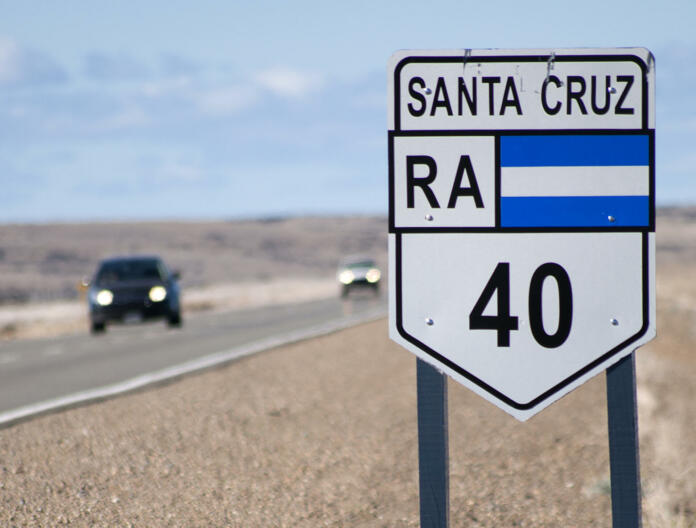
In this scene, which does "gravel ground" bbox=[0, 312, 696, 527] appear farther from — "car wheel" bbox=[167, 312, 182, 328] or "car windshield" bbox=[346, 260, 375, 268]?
"car windshield" bbox=[346, 260, 375, 268]

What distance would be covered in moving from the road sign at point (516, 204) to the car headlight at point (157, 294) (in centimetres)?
2059

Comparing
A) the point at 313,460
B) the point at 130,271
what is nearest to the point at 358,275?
the point at 130,271

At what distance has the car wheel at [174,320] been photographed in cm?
2460

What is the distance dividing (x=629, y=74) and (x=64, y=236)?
13276 centimetres

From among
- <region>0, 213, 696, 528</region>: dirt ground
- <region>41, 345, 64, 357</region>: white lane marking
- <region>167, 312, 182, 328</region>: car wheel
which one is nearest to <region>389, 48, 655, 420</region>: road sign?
<region>0, 213, 696, 528</region>: dirt ground

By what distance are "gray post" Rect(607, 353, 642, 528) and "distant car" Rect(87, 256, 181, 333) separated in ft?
67.6

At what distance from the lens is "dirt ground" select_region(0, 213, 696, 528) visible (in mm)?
5668

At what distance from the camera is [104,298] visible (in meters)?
23.2

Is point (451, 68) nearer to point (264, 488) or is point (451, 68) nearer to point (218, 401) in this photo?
point (264, 488)

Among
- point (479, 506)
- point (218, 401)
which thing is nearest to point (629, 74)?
point (479, 506)

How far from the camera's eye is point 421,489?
131 inches

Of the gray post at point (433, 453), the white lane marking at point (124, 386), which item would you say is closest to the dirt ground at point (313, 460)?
the white lane marking at point (124, 386)

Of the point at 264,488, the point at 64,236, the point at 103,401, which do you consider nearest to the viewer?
the point at 264,488

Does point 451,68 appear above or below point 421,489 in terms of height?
above
